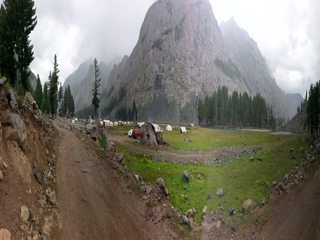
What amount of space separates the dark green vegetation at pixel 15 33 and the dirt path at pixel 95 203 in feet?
59.9

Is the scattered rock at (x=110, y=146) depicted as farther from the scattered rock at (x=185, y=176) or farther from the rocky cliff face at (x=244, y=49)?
the rocky cliff face at (x=244, y=49)

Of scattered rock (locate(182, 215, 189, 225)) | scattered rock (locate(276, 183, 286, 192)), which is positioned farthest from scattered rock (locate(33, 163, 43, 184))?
scattered rock (locate(276, 183, 286, 192))

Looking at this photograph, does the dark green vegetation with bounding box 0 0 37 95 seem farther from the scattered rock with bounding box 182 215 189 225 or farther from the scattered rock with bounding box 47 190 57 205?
the scattered rock with bounding box 182 215 189 225

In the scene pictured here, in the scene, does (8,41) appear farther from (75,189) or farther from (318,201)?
(318,201)

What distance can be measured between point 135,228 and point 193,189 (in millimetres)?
6137

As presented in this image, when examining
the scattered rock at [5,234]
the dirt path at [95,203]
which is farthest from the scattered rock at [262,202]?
the scattered rock at [5,234]

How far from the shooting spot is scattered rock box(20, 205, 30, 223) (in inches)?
485

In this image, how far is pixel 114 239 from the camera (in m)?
15.6

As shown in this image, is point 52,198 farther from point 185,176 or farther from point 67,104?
point 67,104

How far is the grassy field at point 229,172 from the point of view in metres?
19.5

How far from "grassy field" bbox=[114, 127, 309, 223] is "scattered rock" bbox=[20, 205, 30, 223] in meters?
10.9

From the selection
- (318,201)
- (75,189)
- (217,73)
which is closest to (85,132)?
(75,189)

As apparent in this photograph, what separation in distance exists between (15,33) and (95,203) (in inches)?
1181

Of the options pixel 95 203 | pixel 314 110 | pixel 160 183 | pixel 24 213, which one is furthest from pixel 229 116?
pixel 24 213
